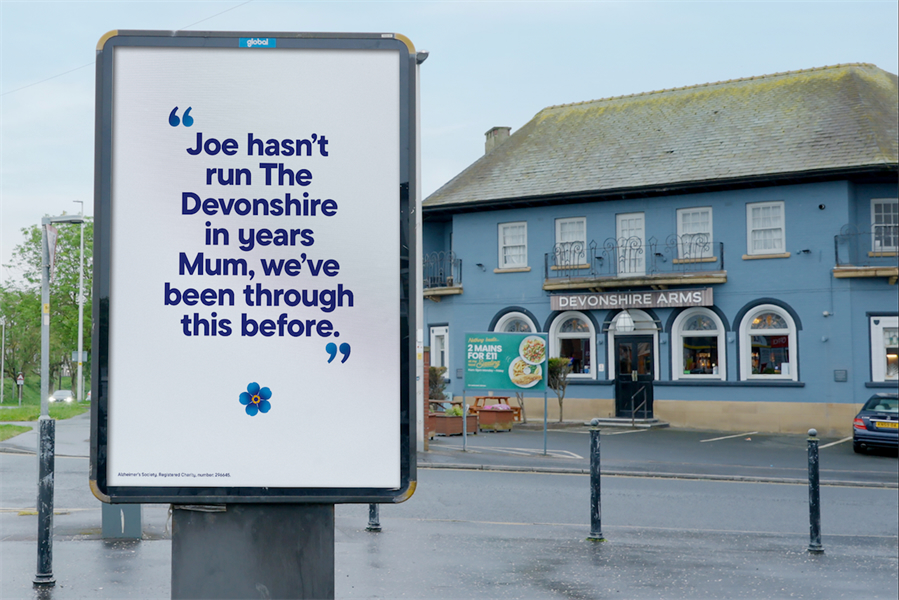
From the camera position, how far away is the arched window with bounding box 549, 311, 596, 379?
2834cm

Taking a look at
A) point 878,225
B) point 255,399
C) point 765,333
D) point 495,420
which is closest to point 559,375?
point 495,420

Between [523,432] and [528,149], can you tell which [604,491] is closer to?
[523,432]

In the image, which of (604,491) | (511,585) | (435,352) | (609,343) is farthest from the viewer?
(435,352)

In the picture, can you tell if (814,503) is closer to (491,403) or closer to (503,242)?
(491,403)

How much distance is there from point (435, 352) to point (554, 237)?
6.00 metres

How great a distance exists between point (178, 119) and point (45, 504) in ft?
13.1

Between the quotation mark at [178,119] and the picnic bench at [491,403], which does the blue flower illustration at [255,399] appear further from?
the picnic bench at [491,403]

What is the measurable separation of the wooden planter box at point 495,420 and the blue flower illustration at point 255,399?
20.7 metres

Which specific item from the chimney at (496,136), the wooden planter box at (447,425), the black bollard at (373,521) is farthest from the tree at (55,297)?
the black bollard at (373,521)

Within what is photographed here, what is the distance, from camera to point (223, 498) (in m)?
3.42

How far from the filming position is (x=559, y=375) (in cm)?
2684

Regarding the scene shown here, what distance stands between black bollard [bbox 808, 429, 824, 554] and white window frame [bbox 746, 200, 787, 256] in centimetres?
1776

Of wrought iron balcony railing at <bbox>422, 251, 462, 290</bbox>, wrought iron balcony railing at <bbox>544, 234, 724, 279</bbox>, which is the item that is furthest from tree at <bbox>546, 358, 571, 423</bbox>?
wrought iron balcony railing at <bbox>422, 251, 462, 290</bbox>

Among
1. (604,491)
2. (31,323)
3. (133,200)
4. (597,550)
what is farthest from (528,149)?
(31,323)
